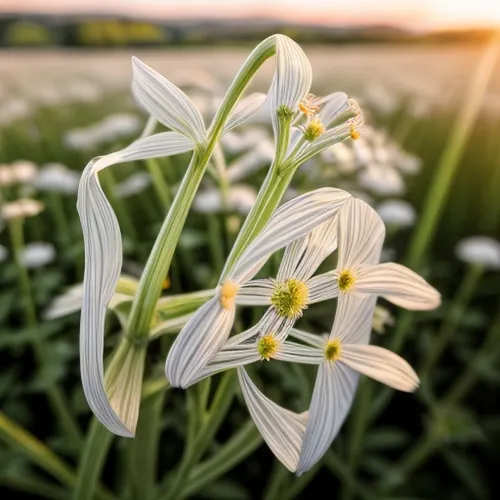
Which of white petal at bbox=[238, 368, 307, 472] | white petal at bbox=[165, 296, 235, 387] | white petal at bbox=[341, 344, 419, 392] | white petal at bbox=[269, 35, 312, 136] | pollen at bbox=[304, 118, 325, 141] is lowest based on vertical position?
white petal at bbox=[238, 368, 307, 472]

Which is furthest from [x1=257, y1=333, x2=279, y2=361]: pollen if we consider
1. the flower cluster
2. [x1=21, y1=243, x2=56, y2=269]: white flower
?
[x1=21, y1=243, x2=56, y2=269]: white flower

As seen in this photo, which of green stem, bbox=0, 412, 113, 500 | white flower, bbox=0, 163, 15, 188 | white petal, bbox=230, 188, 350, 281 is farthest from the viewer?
white flower, bbox=0, 163, 15, 188

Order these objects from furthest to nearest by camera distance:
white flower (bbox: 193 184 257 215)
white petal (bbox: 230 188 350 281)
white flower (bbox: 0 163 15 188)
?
white flower (bbox: 0 163 15 188) < white flower (bbox: 193 184 257 215) < white petal (bbox: 230 188 350 281)

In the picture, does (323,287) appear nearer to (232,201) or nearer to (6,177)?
(232,201)

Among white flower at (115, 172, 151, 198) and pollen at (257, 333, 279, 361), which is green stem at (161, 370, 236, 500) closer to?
pollen at (257, 333, 279, 361)

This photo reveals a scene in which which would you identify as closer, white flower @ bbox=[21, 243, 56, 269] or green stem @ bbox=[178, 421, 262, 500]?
green stem @ bbox=[178, 421, 262, 500]

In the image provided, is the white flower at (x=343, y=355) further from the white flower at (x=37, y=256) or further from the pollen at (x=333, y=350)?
the white flower at (x=37, y=256)

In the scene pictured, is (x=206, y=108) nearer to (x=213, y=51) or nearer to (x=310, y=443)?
(x=213, y=51)

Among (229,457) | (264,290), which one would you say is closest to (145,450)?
(229,457)
